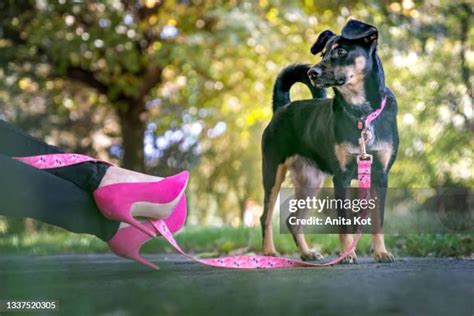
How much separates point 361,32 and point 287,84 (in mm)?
618

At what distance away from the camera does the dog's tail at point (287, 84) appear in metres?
2.67

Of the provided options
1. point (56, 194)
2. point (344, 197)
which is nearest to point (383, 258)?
point (344, 197)

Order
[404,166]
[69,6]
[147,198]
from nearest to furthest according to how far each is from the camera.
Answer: [147,198], [404,166], [69,6]

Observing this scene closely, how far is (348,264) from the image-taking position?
2213mm

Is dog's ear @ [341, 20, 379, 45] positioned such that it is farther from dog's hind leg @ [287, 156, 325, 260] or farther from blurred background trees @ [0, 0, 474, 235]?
blurred background trees @ [0, 0, 474, 235]

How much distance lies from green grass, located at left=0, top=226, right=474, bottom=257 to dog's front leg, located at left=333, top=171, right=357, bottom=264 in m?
0.64

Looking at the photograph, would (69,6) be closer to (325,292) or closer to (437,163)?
(437,163)

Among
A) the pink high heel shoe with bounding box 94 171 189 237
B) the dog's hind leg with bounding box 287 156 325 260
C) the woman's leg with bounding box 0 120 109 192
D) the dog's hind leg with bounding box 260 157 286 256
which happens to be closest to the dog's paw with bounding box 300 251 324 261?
the dog's hind leg with bounding box 287 156 325 260

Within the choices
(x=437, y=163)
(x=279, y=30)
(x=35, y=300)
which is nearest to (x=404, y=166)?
(x=437, y=163)

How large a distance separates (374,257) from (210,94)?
4.12m

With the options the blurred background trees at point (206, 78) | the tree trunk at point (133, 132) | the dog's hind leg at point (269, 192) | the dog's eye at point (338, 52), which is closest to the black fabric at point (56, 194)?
the dog's hind leg at point (269, 192)

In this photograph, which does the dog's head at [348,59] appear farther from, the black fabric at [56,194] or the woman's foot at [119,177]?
the black fabric at [56,194]

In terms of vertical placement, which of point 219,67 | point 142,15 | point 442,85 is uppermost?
point 142,15

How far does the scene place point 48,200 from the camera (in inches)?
78.2
